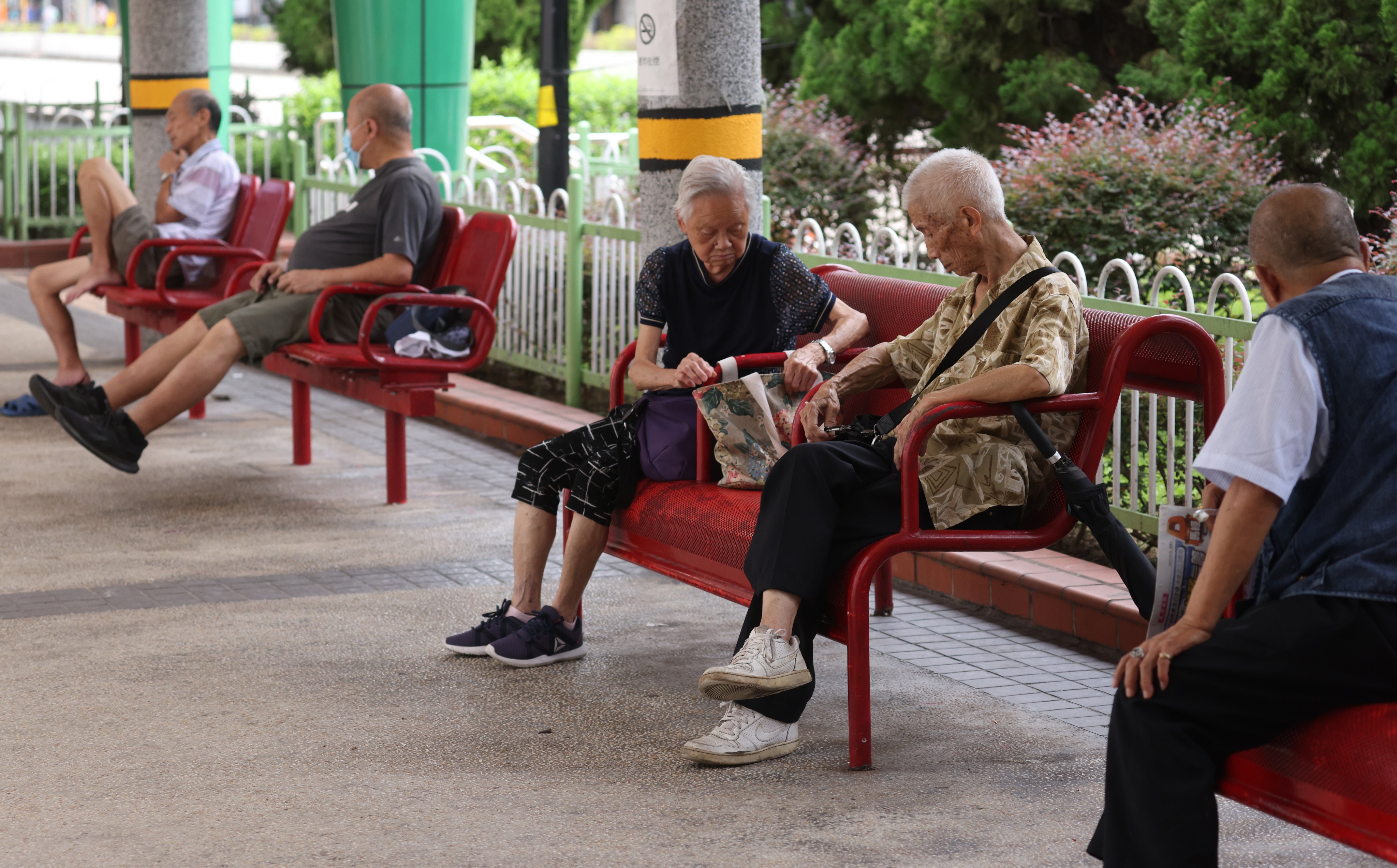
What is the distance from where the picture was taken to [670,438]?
454cm

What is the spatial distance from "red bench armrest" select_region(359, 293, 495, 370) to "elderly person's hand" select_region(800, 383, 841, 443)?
2.42 meters

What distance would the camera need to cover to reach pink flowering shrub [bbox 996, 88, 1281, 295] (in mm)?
7902

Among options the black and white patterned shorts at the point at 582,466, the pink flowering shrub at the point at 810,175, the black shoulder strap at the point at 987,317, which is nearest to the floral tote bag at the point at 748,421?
the black and white patterned shorts at the point at 582,466

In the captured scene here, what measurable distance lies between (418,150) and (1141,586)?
8.86m

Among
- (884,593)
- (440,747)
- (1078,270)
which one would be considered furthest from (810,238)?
(440,747)

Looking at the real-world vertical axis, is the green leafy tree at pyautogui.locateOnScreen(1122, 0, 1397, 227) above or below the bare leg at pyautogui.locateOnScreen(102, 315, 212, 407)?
above

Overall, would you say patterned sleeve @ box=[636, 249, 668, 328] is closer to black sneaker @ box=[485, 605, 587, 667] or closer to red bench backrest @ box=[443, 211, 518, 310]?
black sneaker @ box=[485, 605, 587, 667]

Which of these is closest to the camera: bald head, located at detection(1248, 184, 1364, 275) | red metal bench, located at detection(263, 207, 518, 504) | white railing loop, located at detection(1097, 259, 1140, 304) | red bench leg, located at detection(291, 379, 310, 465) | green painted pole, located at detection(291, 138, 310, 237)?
bald head, located at detection(1248, 184, 1364, 275)

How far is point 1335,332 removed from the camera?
267cm

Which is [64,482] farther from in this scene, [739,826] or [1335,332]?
[1335,332]

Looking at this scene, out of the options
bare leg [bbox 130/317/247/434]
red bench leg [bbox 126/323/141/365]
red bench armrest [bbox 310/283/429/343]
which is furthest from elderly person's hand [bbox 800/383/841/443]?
red bench leg [bbox 126/323/141/365]

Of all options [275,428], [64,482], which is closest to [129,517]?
[64,482]

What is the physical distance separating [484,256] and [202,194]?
2529 millimetres

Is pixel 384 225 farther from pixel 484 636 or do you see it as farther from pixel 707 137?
pixel 484 636
